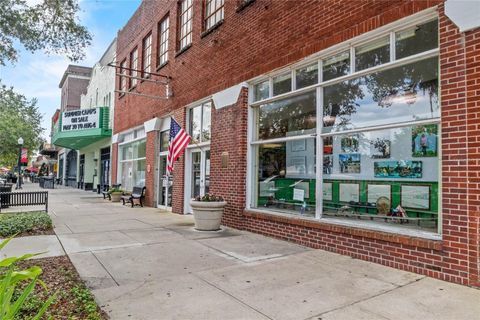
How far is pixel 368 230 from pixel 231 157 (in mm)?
4237

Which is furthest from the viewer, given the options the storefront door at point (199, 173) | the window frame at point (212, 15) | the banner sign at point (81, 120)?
the banner sign at point (81, 120)

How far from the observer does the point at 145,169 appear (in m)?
15.3

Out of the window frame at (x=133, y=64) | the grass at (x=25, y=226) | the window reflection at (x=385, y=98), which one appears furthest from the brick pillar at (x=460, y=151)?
the window frame at (x=133, y=64)

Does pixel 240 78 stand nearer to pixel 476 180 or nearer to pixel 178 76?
pixel 178 76

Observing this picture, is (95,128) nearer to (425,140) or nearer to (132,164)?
(132,164)

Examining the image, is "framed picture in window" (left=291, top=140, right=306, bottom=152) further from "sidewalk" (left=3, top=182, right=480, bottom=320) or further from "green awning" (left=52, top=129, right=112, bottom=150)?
"green awning" (left=52, top=129, right=112, bottom=150)

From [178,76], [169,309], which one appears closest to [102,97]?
[178,76]

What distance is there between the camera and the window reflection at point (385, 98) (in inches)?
211

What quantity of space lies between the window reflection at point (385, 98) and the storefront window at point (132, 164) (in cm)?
1099

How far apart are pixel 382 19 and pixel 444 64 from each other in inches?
52.4

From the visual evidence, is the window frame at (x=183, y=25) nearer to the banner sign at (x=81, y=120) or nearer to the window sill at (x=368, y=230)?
the window sill at (x=368, y=230)

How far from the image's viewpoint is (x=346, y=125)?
21.4 ft

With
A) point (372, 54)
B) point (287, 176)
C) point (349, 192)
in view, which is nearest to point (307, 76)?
A: point (372, 54)

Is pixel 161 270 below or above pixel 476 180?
below
